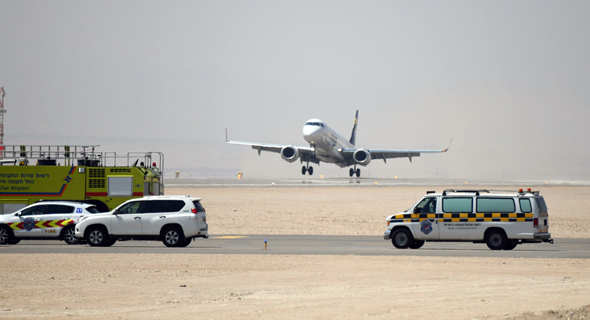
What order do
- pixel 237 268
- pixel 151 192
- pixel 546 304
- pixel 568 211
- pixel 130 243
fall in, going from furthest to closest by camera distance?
1. pixel 568 211
2. pixel 151 192
3. pixel 130 243
4. pixel 237 268
5. pixel 546 304

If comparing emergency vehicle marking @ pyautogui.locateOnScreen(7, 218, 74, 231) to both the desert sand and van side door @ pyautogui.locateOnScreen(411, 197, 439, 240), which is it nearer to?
the desert sand

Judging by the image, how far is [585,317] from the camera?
11234mm

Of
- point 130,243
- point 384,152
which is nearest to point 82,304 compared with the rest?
point 130,243

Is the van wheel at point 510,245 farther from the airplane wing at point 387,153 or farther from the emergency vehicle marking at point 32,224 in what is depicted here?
the airplane wing at point 387,153

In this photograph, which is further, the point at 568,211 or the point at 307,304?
the point at 568,211

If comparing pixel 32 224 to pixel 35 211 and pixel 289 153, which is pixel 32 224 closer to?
pixel 35 211

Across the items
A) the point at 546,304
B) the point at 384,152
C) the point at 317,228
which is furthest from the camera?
the point at 384,152

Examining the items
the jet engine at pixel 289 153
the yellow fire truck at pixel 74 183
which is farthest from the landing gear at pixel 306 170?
the yellow fire truck at pixel 74 183

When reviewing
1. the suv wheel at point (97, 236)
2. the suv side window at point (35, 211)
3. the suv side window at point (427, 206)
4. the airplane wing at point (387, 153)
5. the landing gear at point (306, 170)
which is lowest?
the suv wheel at point (97, 236)

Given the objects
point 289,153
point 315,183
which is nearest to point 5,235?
point 315,183

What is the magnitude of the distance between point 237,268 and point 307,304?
5.48 metres

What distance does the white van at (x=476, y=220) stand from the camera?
21.3 metres

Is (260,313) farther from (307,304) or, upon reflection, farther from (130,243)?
(130,243)

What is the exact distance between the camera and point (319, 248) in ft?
74.3
